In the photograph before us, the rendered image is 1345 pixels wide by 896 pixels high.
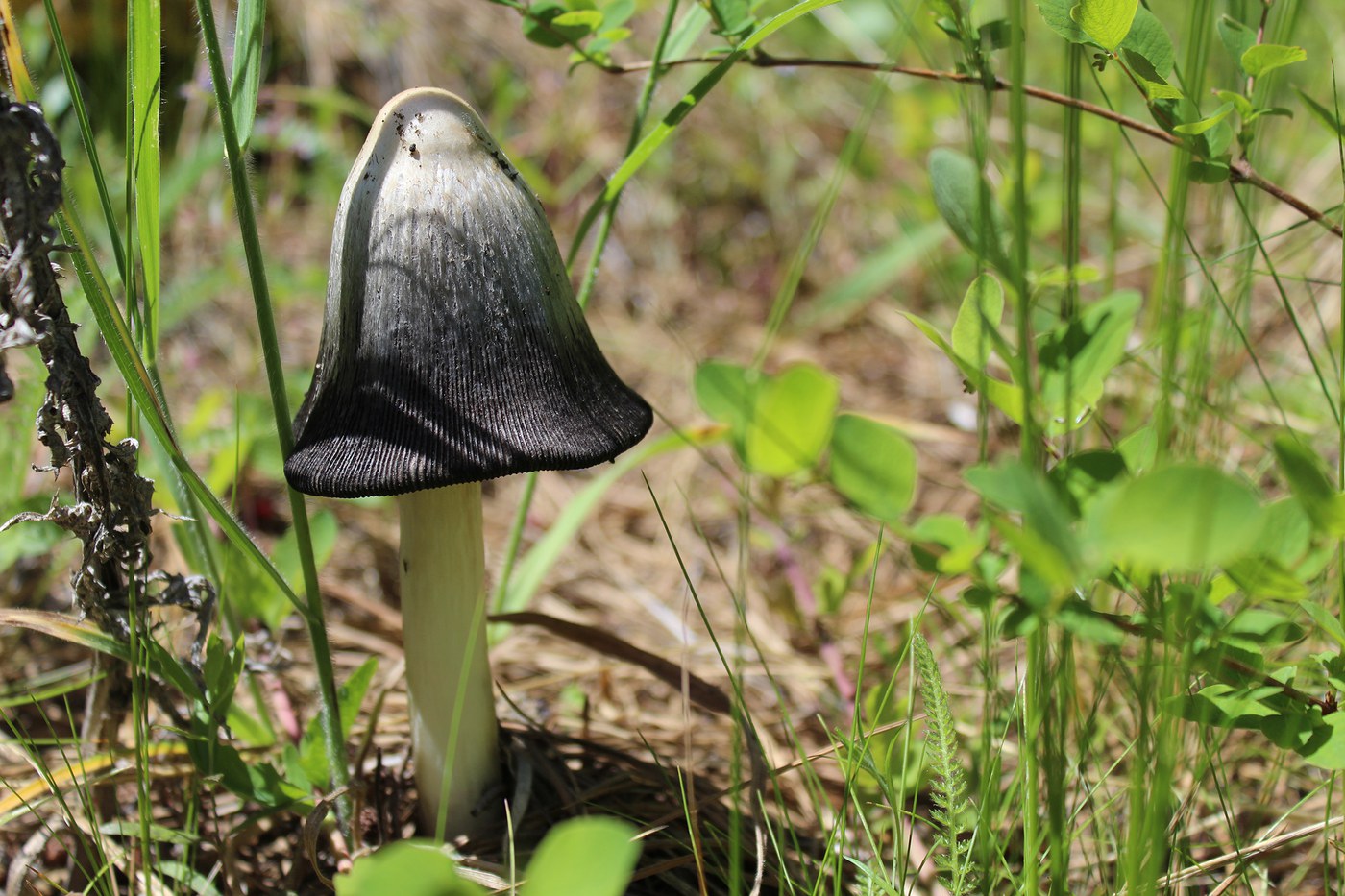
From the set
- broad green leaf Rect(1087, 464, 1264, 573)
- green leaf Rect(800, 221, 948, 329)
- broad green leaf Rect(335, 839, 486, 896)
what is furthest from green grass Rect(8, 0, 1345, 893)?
green leaf Rect(800, 221, 948, 329)

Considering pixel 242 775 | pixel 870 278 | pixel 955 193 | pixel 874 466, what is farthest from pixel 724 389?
pixel 870 278

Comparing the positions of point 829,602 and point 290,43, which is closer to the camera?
point 829,602

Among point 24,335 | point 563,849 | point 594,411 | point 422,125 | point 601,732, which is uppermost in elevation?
point 422,125

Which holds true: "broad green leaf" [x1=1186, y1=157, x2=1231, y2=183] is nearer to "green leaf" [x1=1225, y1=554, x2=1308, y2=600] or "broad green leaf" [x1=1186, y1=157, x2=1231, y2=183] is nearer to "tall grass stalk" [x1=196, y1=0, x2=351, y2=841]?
"green leaf" [x1=1225, y1=554, x2=1308, y2=600]

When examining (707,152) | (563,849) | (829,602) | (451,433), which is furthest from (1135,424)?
(707,152)

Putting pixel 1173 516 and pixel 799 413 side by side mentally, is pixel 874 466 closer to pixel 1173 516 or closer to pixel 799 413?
pixel 799 413

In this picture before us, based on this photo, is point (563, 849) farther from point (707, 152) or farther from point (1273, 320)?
point (707, 152)

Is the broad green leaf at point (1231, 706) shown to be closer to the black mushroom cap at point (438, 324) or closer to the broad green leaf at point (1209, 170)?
the broad green leaf at point (1209, 170)
